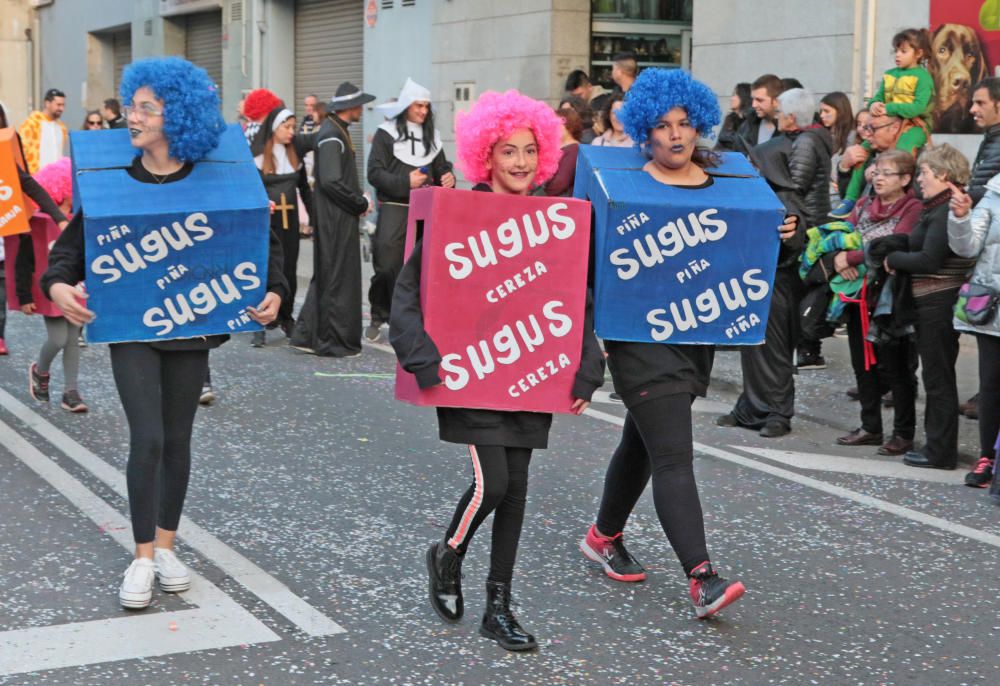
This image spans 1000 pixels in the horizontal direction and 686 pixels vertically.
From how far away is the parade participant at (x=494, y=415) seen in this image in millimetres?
4629

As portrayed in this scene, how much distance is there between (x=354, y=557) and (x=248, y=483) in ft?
4.47

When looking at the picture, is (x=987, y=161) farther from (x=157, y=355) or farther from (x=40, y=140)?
(x=40, y=140)

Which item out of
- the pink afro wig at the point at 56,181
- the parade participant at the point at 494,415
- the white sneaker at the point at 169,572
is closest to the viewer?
the parade participant at the point at 494,415

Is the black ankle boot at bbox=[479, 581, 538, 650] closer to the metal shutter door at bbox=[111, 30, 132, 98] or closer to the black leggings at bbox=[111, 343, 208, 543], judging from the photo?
the black leggings at bbox=[111, 343, 208, 543]

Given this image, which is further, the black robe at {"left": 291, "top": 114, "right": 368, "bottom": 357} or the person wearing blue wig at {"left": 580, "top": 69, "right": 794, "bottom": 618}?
the black robe at {"left": 291, "top": 114, "right": 368, "bottom": 357}

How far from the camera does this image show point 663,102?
196 inches

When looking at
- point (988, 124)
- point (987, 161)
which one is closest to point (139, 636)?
point (987, 161)

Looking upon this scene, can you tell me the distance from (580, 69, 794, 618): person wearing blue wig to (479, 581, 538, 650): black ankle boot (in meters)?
0.61

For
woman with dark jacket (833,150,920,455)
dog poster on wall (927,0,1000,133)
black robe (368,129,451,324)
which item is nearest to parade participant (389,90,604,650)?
woman with dark jacket (833,150,920,455)

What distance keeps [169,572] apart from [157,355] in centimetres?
75

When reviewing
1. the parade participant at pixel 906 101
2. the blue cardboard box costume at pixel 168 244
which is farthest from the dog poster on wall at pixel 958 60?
the blue cardboard box costume at pixel 168 244

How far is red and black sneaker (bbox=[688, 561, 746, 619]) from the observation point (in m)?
4.83

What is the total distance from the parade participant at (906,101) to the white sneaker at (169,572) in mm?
4601

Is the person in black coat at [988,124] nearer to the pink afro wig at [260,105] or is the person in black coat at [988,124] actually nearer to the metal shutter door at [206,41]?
the pink afro wig at [260,105]
